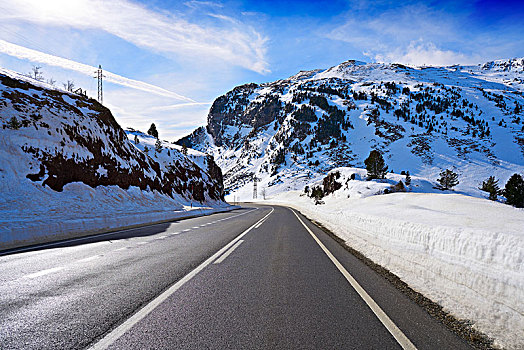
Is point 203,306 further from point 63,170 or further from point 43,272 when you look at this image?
point 63,170

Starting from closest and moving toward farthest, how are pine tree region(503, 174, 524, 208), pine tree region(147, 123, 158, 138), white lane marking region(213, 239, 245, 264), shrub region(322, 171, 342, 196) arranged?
1. white lane marking region(213, 239, 245, 264)
2. pine tree region(503, 174, 524, 208)
3. shrub region(322, 171, 342, 196)
4. pine tree region(147, 123, 158, 138)

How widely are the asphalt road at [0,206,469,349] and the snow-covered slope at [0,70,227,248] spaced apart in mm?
5637

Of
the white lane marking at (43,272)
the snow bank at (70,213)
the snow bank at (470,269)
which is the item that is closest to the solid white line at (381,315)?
the snow bank at (470,269)

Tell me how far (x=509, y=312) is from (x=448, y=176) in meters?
102

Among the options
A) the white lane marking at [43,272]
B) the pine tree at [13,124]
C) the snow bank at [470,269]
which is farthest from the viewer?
the pine tree at [13,124]

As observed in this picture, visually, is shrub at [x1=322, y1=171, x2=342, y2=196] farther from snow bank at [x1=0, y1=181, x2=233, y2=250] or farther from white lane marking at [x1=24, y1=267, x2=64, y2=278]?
white lane marking at [x1=24, y1=267, x2=64, y2=278]

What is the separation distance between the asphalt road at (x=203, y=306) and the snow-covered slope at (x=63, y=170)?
5.64 m

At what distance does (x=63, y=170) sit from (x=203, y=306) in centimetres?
2169

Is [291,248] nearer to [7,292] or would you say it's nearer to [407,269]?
[407,269]

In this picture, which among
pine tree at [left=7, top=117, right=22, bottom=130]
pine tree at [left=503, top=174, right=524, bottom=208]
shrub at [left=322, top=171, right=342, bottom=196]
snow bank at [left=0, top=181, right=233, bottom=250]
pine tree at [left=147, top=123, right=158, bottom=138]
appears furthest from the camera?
pine tree at [left=147, top=123, right=158, bottom=138]

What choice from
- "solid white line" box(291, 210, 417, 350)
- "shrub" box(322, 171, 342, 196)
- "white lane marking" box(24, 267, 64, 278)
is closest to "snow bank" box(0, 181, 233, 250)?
"white lane marking" box(24, 267, 64, 278)

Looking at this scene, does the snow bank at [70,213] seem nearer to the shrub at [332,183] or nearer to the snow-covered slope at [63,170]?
the snow-covered slope at [63,170]

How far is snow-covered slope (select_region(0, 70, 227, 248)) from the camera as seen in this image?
47.0ft

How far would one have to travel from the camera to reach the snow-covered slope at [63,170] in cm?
1432
